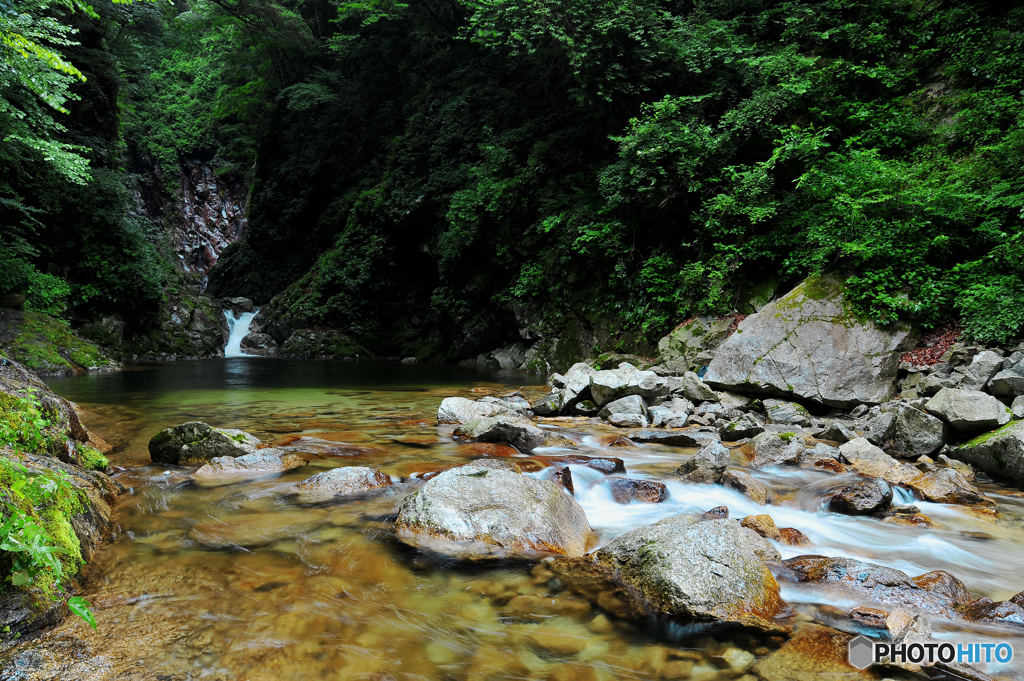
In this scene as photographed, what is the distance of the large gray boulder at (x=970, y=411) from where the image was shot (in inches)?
200

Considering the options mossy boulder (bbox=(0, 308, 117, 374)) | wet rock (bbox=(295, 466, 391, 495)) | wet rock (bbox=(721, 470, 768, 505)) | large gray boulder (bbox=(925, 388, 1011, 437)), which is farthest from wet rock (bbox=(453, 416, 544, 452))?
mossy boulder (bbox=(0, 308, 117, 374))

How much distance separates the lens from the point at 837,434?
5863 mm

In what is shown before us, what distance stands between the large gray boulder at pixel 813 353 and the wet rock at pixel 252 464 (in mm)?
6193

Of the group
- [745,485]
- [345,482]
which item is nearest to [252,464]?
[345,482]

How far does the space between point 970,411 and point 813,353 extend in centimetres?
241

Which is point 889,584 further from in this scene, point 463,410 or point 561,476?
point 463,410

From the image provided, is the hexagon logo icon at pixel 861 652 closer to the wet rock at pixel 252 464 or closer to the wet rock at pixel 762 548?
the wet rock at pixel 762 548

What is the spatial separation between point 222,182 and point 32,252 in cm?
2515

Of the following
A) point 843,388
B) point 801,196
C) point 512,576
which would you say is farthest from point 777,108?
point 512,576

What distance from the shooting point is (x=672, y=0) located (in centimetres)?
1442

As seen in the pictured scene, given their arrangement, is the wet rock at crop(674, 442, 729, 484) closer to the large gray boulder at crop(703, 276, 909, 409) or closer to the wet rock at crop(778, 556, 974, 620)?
the wet rock at crop(778, 556, 974, 620)

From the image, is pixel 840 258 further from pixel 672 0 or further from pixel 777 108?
pixel 672 0

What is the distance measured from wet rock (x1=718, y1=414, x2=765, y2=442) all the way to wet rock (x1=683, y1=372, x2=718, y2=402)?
131cm

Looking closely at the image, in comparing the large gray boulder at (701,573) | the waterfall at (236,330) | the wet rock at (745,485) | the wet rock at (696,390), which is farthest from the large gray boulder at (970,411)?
the waterfall at (236,330)
